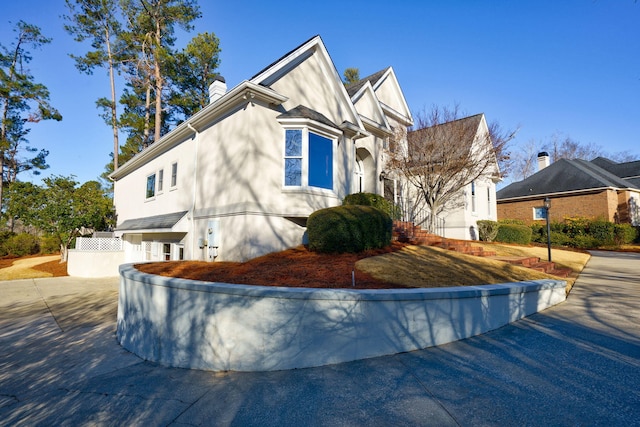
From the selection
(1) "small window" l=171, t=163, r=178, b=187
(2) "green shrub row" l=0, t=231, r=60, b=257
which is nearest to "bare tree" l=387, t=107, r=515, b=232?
(1) "small window" l=171, t=163, r=178, b=187

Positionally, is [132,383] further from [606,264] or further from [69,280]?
[606,264]

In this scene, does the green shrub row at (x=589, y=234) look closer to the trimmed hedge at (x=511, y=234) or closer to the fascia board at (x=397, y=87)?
the trimmed hedge at (x=511, y=234)

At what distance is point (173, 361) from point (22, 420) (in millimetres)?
1632

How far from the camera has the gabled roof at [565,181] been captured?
21500mm

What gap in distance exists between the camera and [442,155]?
40.5ft

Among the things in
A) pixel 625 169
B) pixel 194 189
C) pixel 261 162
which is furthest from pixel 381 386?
pixel 625 169

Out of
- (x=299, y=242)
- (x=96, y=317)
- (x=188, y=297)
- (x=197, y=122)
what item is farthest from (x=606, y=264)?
(x=96, y=317)

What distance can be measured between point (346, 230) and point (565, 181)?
2458cm

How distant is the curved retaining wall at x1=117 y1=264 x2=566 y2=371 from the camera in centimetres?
401

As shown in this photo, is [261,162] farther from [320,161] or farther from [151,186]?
[151,186]

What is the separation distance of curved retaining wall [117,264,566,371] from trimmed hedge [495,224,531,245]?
14300 millimetres

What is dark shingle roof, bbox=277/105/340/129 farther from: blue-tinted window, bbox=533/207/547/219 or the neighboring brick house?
blue-tinted window, bbox=533/207/547/219

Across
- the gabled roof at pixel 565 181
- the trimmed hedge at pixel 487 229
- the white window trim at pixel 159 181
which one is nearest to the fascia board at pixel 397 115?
the trimmed hedge at pixel 487 229

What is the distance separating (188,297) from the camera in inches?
178
